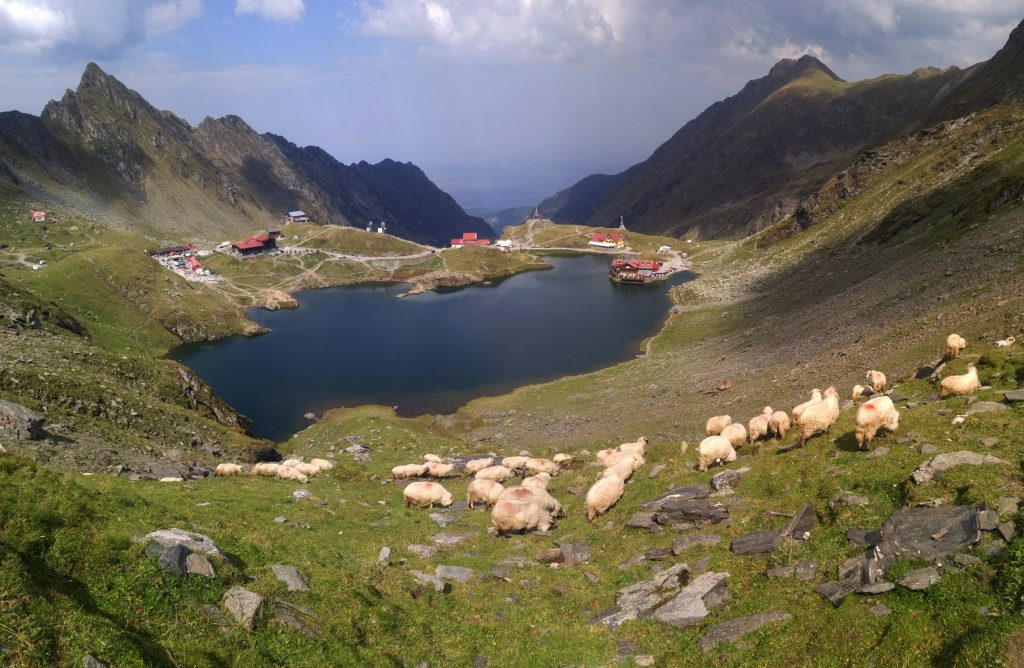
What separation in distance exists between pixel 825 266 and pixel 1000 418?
88.1m

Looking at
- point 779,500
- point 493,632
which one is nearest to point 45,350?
point 493,632

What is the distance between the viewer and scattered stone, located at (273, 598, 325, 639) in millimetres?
14328

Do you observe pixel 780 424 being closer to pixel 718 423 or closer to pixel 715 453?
pixel 715 453

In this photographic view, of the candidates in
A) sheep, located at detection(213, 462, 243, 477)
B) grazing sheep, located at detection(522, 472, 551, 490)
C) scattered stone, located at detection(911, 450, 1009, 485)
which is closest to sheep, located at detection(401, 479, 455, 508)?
grazing sheep, located at detection(522, 472, 551, 490)

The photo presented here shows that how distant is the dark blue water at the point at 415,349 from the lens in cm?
8288

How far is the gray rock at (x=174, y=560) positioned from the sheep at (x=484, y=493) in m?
18.4

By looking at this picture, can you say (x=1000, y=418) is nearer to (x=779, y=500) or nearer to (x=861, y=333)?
(x=779, y=500)

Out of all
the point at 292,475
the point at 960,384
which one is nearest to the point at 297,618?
the point at 292,475

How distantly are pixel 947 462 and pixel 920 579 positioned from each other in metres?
5.38

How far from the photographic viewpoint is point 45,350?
149 feet

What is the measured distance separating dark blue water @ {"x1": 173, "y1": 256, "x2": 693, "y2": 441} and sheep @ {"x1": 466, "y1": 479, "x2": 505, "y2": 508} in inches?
1769

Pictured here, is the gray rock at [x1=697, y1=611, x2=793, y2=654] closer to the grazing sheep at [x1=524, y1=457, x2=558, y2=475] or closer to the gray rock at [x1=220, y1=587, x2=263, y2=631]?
the gray rock at [x1=220, y1=587, x2=263, y2=631]

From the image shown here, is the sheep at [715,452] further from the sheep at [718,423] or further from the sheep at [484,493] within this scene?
the sheep at [484,493]

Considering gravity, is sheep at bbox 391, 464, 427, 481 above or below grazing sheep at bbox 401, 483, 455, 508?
below
